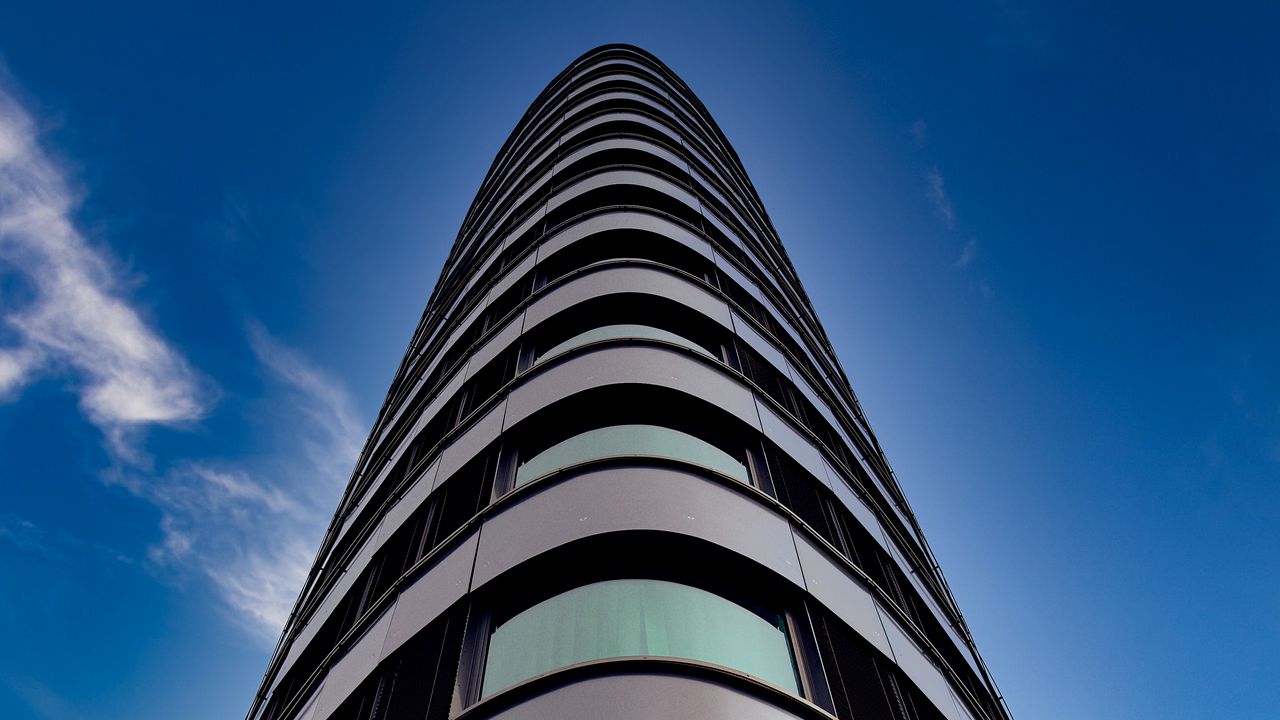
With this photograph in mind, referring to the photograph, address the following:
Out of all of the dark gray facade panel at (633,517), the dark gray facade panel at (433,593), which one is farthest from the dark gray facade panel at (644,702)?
the dark gray facade panel at (433,593)

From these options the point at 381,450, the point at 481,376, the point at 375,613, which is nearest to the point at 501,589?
the point at 375,613

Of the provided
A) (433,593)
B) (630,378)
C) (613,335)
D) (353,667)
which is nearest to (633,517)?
(433,593)

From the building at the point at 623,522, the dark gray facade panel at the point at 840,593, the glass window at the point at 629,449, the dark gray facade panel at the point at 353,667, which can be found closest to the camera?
the building at the point at 623,522

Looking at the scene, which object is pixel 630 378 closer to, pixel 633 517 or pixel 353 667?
pixel 633 517

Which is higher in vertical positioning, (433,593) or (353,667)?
(433,593)

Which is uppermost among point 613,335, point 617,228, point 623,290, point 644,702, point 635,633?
point 617,228

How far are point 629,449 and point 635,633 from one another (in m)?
3.44

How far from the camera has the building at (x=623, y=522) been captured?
830cm

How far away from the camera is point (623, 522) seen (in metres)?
9.23

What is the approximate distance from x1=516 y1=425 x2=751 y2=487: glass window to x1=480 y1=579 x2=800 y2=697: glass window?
8.27ft

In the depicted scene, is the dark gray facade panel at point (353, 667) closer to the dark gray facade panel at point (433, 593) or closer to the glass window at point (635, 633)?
the dark gray facade panel at point (433, 593)

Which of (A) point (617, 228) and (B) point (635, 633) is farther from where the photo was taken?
(A) point (617, 228)

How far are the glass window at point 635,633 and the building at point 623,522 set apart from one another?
3cm

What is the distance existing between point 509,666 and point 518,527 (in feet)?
6.53
